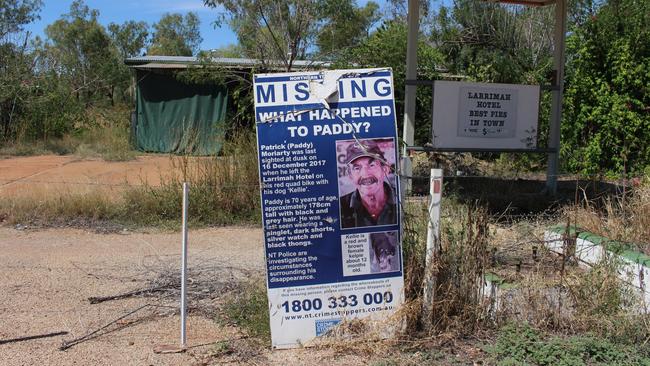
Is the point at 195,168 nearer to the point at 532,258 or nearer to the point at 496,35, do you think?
the point at 532,258

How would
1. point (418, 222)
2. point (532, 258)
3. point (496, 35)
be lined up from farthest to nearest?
point (496, 35) → point (532, 258) → point (418, 222)

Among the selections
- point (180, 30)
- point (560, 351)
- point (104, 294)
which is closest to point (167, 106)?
point (104, 294)

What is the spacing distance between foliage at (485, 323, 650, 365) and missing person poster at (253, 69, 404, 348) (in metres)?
0.89

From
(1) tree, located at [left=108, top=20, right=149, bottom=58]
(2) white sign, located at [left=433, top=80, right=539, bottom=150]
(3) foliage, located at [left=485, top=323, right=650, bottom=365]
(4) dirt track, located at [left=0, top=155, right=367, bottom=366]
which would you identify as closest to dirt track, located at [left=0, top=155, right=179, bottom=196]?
(4) dirt track, located at [left=0, top=155, right=367, bottom=366]

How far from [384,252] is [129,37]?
1644 inches

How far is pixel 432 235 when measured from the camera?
192 inches

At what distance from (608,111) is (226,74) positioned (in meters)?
8.42

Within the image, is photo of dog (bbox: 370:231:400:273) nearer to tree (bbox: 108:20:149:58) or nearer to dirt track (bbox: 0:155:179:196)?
dirt track (bbox: 0:155:179:196)

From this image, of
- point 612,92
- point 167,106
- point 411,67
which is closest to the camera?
point 411,67

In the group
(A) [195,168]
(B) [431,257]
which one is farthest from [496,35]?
(B) [431,257]

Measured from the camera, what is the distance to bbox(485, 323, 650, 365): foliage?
444 centimetres

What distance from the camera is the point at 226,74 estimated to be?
15516 millimetres

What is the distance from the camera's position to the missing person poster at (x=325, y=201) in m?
4.83

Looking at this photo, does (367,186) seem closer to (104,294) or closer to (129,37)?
(104,294)
